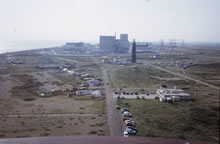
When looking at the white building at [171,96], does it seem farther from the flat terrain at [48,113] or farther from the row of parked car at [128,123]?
the flat terrain at [48,113]

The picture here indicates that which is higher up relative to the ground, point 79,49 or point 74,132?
point 79,49

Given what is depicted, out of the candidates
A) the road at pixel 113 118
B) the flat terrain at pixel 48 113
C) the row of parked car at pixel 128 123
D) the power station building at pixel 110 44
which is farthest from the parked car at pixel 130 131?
the power station building at pixel 110 44

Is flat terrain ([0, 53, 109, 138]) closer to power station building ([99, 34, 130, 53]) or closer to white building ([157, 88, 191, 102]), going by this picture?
white building ([157, 88, 191, 102])

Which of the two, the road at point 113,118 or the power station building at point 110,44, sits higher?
the power station building at point 110,44

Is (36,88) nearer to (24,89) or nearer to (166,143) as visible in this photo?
(24,89)

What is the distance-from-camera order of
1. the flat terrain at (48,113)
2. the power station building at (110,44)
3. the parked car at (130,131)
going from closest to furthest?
the parked car at (130,131) < the flat terrain at (48,113) < the power station building at (110,44)

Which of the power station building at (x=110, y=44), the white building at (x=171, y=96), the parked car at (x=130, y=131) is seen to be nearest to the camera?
the parked car at (x=130, y=131)

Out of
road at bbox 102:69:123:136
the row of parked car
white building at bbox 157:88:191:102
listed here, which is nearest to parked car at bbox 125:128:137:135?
the row of parked car

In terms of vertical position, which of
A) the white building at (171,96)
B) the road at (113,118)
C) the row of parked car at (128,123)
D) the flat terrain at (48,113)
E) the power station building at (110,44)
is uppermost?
the power station building at (110,44)

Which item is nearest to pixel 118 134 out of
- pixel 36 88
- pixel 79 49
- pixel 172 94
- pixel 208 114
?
pixel 208 114

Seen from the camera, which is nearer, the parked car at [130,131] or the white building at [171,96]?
the parked car at [130,131]
